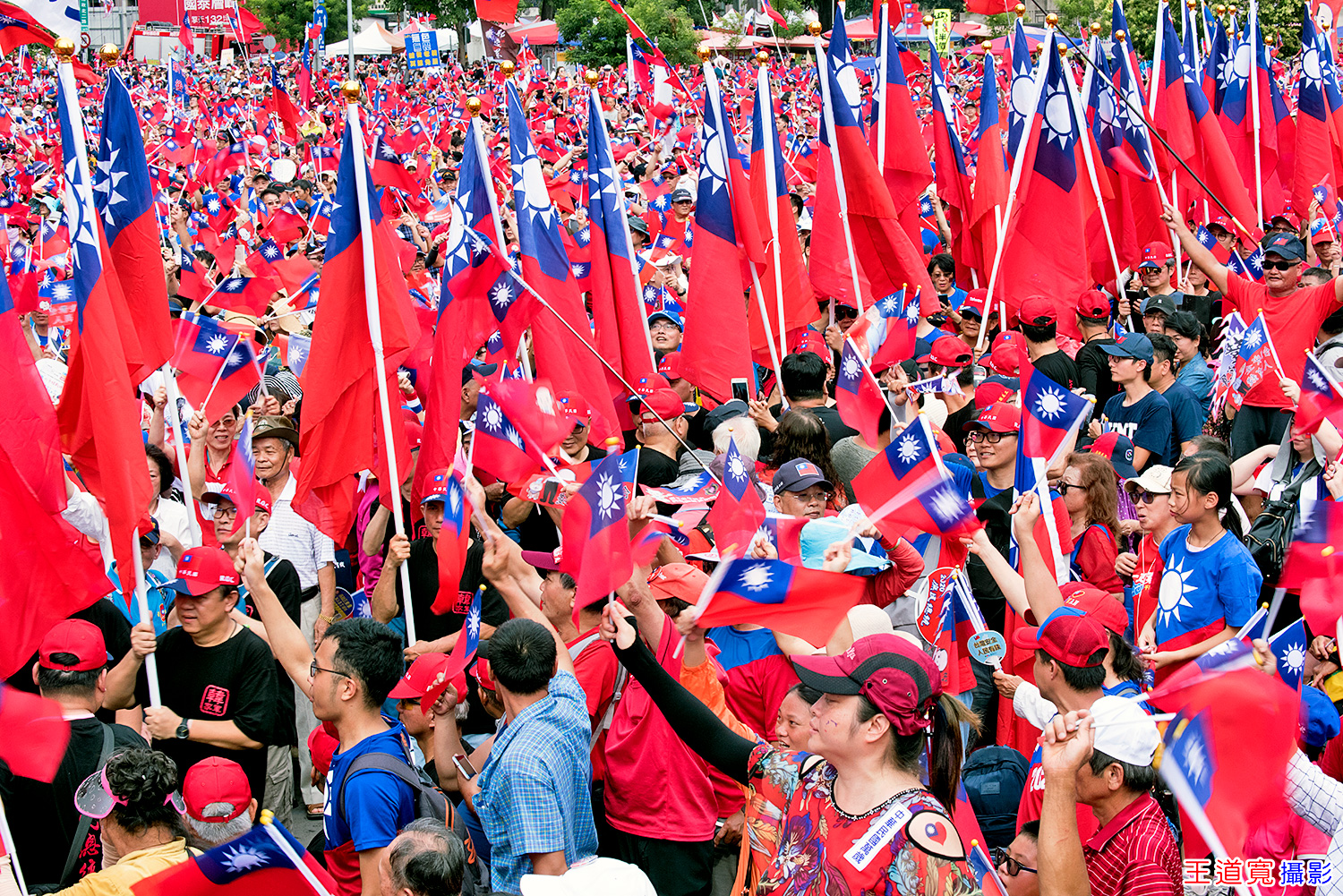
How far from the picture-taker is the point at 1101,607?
4.22 meters

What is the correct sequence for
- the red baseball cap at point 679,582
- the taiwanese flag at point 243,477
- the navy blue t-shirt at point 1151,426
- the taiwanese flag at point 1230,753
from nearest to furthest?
the taiwanese flag at point 1230,753 → the red baseball cap at point 679,582 → the taiwanese flag at point 243,477 → the navy blue t-shirt at point 1151,426

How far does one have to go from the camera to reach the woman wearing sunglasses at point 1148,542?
508 cm

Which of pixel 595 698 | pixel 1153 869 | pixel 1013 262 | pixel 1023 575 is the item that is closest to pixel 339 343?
pixel 595 698

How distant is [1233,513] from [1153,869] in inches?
131

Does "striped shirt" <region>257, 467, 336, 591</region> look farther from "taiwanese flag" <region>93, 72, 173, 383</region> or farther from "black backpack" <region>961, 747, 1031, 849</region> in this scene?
"black backpack" <region>961, 747, 1031, 849</region>

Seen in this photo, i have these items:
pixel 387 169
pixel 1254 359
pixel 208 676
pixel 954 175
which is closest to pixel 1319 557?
pixel 1254 359

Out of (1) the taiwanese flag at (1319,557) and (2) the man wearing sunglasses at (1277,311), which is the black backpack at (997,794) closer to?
(1) the taiwanese flag at (1319,557)

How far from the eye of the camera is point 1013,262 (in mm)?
9281

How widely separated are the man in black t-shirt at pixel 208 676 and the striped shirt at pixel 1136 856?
3.02 m

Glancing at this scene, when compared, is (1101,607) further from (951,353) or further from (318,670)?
(951,353)

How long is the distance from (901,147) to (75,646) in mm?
7553

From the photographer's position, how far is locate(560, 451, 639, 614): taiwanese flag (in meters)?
4.33

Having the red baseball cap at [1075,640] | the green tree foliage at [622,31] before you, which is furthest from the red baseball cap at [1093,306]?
the green tree foliage at [622,31]

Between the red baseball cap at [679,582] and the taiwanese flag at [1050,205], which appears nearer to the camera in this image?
the red baseball cap at [679,582]
